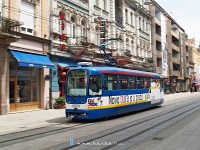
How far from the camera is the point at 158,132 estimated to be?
12.9 meters

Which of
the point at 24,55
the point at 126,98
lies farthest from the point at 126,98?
the point at 24,55

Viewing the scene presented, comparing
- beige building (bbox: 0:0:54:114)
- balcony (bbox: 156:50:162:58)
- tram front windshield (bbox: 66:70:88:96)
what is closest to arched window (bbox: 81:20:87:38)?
beige building (bbox: 0:0:54:114)

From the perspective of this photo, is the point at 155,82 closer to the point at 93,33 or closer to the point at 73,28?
the point at 73,28

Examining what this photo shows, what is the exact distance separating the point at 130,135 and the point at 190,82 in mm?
89371

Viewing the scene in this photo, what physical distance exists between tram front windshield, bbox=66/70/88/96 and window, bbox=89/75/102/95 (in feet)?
1.02

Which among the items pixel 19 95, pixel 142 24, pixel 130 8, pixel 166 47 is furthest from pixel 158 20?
pixel 19 95

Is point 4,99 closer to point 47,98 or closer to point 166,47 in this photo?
point 47,98

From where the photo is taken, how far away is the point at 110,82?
1869 cm

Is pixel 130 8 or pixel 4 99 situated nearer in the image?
pixel 4 99

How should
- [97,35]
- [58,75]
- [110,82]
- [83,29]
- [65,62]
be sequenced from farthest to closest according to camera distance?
[97,35]
[83,29]
[65,62]
[58,75]
[110,82]

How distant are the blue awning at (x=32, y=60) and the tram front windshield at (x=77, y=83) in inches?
225

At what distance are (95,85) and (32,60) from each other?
25.5ft

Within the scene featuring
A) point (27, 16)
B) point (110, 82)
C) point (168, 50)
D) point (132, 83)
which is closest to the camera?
point (110, 82)

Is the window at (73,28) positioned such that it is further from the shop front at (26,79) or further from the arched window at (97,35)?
the shop front at (26,79)
